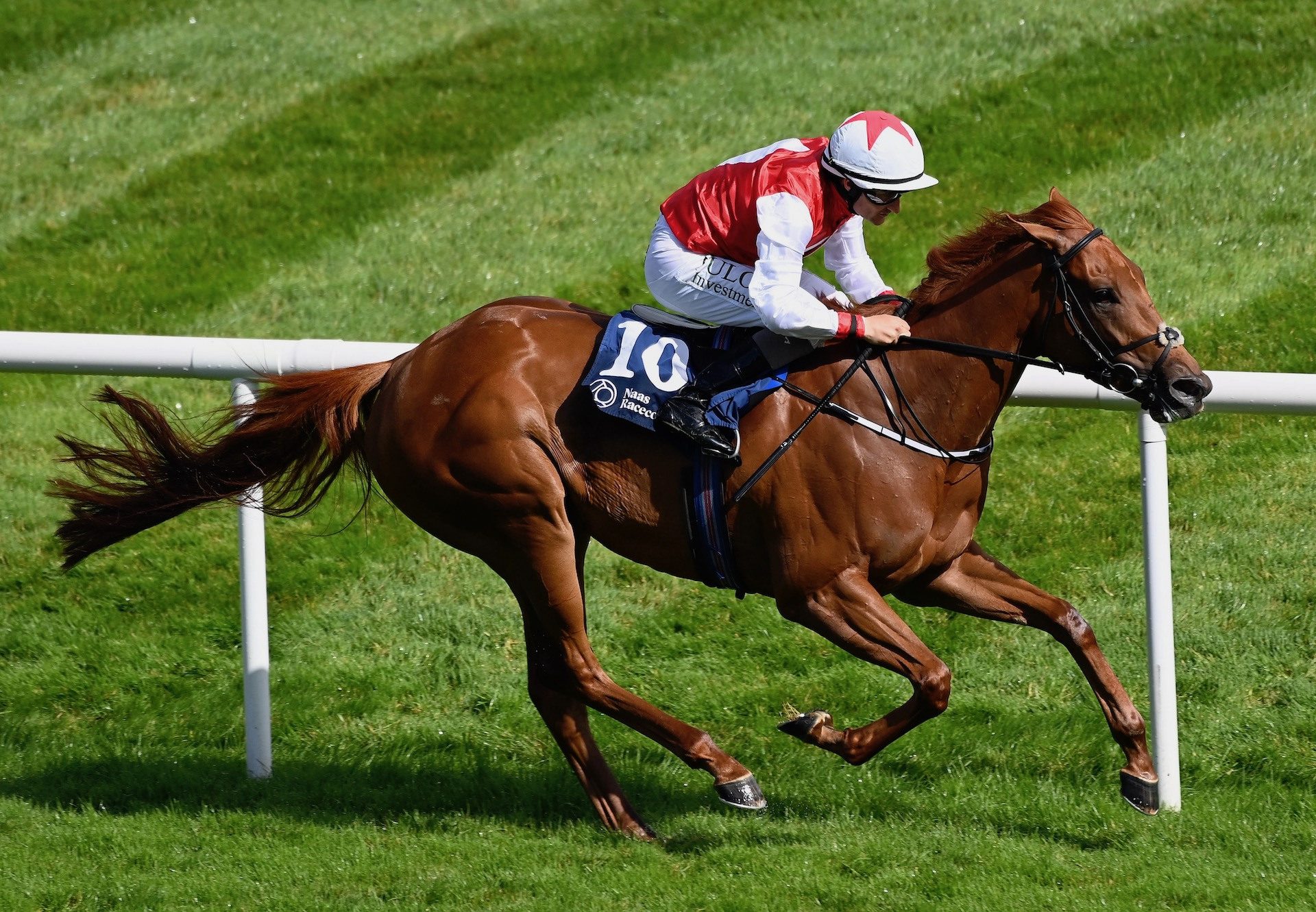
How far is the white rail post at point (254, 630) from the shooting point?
5.27m

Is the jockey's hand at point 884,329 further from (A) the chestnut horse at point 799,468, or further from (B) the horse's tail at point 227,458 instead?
(B) the horse's tail at point 227,458

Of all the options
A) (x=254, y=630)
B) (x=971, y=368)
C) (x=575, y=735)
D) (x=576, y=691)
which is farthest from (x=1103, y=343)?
(x=254, y=630)

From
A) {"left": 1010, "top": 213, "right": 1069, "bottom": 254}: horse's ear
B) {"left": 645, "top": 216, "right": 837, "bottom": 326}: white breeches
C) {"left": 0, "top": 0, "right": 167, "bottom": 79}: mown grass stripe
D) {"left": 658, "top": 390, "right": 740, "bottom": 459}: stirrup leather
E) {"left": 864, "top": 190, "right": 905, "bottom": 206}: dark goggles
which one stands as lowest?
{"left": 658, "top": 390, "right": 740, "bottom": 459}: stirrup leather

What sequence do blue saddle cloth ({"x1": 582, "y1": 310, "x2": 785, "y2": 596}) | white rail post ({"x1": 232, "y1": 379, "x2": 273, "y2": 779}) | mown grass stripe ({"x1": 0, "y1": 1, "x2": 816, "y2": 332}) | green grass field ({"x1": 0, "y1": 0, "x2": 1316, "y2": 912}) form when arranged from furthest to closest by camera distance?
mown grass stripe ({"x1": 0, "y1": 1, "x2": 816, "y2": 332}) → white rail post ({"x1": 232, "y1": 379, "x2": 273, "y2": 779}) → green grass field ({"x1": 0, "y1": 0, "x2": 1316, "y2": 912}) → blue saddle cloth ({"x1": 582, "y1": 310, "x2": 785, "y2": 596})

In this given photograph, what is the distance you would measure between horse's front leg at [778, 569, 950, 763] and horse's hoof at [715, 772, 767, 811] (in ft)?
0.72

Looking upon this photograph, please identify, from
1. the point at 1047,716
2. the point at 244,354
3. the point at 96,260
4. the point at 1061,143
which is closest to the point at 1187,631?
the point at 1047,716

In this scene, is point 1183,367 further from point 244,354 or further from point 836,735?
point 244,354

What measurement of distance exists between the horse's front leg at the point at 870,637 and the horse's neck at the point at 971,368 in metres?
0.51

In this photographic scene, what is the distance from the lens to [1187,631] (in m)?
5.81

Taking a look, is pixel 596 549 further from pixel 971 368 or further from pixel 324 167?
pixel 324 167

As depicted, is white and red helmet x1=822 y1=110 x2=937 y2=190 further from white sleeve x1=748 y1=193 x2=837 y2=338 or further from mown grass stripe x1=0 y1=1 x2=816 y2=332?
mown grass stripe x1=0 y1=1 x2=816 y2=332

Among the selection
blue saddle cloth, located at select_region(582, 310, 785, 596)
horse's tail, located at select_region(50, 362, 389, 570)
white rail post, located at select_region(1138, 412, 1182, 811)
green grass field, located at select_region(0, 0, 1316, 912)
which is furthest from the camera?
horse's tail, located at select_region(50, 362, 389, 570)

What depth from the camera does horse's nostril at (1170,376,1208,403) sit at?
4.29m

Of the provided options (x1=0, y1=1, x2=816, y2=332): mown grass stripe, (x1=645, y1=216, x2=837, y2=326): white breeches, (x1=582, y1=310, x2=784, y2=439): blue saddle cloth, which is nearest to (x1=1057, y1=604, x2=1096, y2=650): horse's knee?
(x1=582, y1=310, x2=784, y2=439): blue saddle cloth
